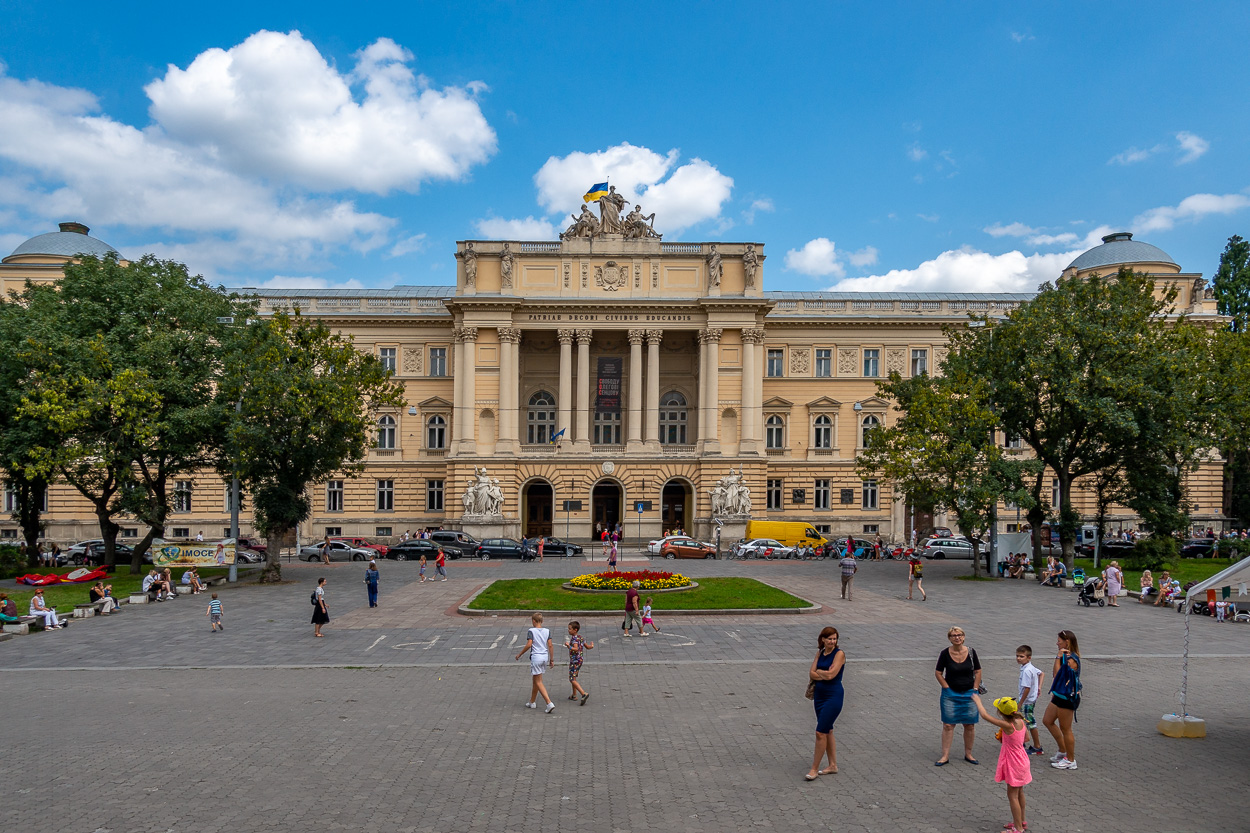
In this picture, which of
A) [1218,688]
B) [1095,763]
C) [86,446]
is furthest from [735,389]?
[1095,763]

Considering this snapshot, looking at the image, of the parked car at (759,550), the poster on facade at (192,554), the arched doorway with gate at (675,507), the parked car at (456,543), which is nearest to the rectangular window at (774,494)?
the arched doorway with gate at (675,507)

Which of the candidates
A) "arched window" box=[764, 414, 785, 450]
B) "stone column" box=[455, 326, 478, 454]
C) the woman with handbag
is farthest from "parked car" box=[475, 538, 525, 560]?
the woman with handbag

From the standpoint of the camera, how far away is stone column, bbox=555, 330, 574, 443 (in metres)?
57.6

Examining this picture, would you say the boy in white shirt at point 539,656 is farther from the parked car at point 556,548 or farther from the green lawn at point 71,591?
the parked car at point 556,548

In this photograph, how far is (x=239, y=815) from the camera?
962 centimetres

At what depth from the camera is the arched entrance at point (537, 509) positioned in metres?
59.5

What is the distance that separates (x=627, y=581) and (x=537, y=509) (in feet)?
101

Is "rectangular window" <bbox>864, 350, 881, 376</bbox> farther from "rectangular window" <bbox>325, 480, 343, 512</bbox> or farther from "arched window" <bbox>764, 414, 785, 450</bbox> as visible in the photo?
"rectangular window" <bbox>325, 480, 343, 512</bbox>

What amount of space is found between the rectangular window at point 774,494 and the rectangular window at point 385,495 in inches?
1095

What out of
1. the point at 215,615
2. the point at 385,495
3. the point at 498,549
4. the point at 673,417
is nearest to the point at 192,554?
the point at 215,615

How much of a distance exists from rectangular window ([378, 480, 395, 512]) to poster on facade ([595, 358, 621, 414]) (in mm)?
16323

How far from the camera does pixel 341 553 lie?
48.5m

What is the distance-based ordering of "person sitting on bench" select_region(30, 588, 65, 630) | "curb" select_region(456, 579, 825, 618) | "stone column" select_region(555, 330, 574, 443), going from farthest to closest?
"stone column" select_region(555, 330, 574, 443), "curb" select_region(456, 579, 825, 618), "person sitting on bench" select_region(30, 588, 65, 630)

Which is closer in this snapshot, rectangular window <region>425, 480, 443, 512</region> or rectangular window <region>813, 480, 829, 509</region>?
rectangular window <region>425, 480, 443, 512</region>
